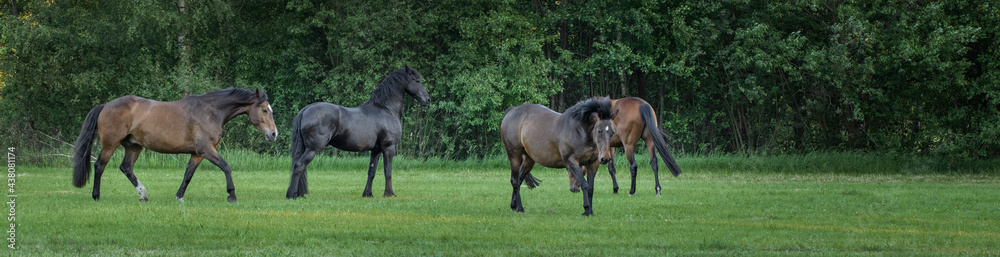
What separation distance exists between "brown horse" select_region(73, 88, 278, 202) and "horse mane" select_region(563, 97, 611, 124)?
431cm

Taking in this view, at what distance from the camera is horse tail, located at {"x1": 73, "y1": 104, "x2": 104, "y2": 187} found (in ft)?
41.6

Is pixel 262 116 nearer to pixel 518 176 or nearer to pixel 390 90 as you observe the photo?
pixel 390 90

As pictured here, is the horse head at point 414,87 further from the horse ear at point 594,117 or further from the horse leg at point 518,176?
the horse ear at point 594,117

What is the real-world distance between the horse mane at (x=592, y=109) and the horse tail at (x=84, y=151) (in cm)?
645

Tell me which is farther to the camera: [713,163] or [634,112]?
[713,163]

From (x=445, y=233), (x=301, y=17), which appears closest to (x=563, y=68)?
(x=301, y=17)

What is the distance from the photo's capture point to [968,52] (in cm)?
2353

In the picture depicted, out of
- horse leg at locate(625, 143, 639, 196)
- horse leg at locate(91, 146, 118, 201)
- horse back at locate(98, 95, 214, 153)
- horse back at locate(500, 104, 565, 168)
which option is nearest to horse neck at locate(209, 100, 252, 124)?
horse back at locate(98, 95, 214, 153)

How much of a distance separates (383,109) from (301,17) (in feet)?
53.1

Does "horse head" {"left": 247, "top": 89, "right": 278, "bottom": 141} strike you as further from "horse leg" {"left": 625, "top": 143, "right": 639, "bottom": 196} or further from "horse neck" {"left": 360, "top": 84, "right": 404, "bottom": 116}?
"horse leg" {"left": 625, "top": 143, "right": 639, "bottom": 196}

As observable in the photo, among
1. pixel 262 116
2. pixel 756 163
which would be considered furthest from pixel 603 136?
pixel 756 163

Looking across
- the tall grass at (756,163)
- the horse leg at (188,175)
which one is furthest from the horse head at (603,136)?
the tall grass at (756,163)

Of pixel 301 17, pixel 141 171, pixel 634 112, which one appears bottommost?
pixel 141 171

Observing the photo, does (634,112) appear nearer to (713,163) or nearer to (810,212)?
(810,212)
